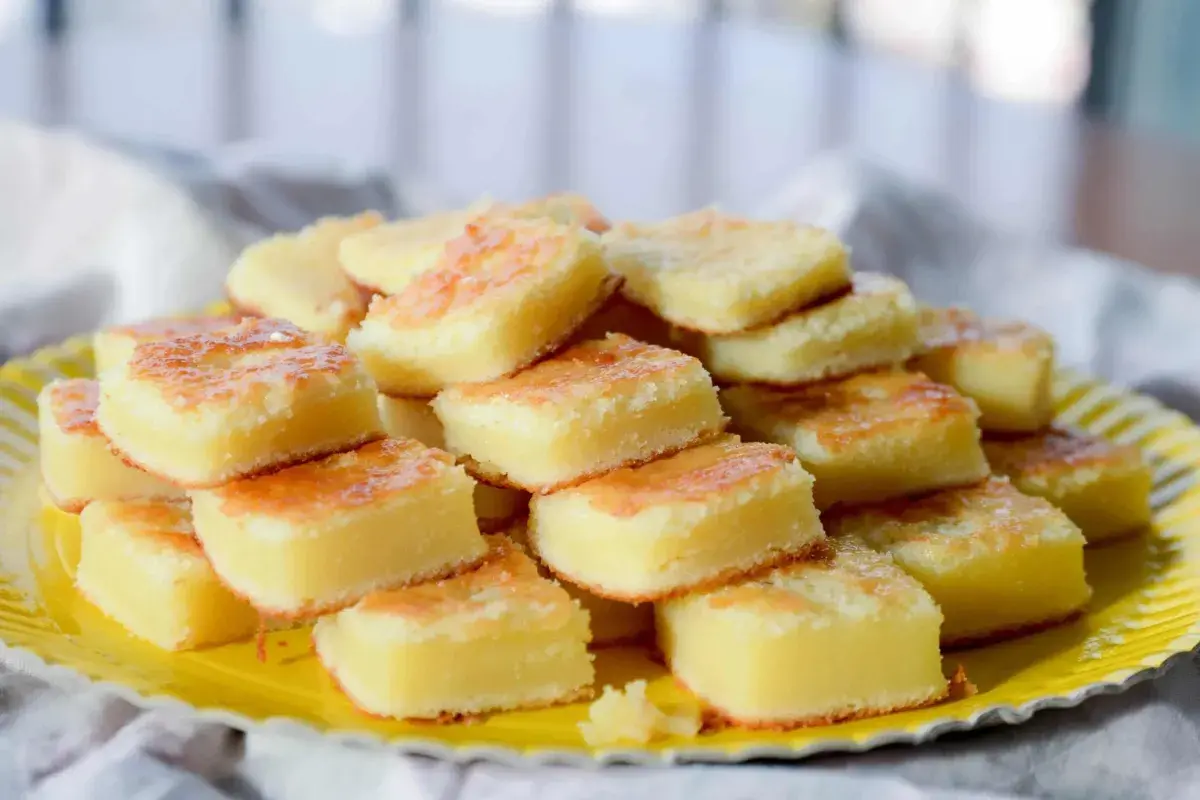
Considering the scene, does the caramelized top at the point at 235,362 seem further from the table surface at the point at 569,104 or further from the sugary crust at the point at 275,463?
the table surface at the point at 569,104

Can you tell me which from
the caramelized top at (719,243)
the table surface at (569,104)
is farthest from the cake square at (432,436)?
the table surface at (569,104)

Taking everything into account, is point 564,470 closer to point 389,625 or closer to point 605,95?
point 389,625

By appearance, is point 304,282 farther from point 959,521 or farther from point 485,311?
point 959,521

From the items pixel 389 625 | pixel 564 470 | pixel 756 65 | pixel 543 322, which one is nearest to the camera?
pixel 389 625

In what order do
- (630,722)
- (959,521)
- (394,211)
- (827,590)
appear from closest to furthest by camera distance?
(630,722) < (827,590) < (959,521) < (394,211)

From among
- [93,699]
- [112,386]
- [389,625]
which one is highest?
[112,386]

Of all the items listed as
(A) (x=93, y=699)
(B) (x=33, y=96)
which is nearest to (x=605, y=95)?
(B) (x=33, y=96)

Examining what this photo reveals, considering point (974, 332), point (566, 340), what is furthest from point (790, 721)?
point (974, 332)
